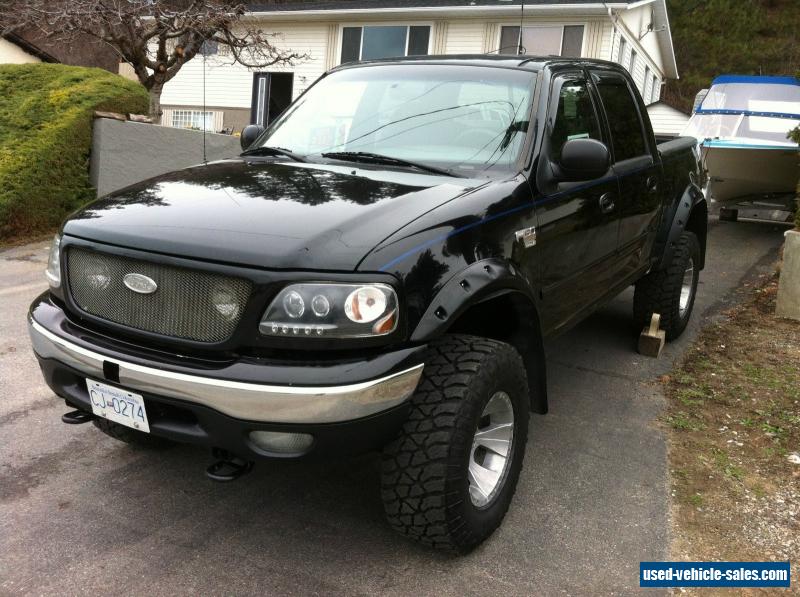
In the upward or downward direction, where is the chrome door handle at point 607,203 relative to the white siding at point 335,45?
downward

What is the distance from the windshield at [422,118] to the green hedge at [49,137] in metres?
5.51

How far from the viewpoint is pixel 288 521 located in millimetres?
3047

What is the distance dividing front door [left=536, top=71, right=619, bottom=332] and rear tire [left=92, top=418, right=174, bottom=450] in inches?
77.4

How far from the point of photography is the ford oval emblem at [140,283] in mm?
2516

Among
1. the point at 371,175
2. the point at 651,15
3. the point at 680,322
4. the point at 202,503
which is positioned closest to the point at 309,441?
the point at 202,503

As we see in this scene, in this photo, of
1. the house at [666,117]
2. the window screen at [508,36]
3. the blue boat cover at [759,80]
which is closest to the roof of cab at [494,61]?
the blue boat cover at [759,80]

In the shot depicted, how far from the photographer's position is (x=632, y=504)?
3.27 metres

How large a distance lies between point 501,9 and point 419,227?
53.4 feet

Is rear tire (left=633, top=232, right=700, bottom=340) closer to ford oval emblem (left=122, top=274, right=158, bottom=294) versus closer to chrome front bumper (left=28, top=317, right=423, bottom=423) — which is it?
chrome front bumper (left=28, top=317, right=423, bottom=423)

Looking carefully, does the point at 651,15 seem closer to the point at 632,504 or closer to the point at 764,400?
the point at 764,400

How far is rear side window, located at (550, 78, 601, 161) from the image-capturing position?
3562 millimetres

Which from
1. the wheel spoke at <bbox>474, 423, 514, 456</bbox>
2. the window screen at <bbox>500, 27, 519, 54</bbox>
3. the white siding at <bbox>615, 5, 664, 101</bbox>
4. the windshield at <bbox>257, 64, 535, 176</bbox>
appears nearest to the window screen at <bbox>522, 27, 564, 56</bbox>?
the window screen at <bbox>500, 27, 519, 54</bbox>

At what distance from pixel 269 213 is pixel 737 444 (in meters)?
2.84

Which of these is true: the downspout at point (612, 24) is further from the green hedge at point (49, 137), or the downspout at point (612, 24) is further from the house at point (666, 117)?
the green hedge at point (49, 137)
